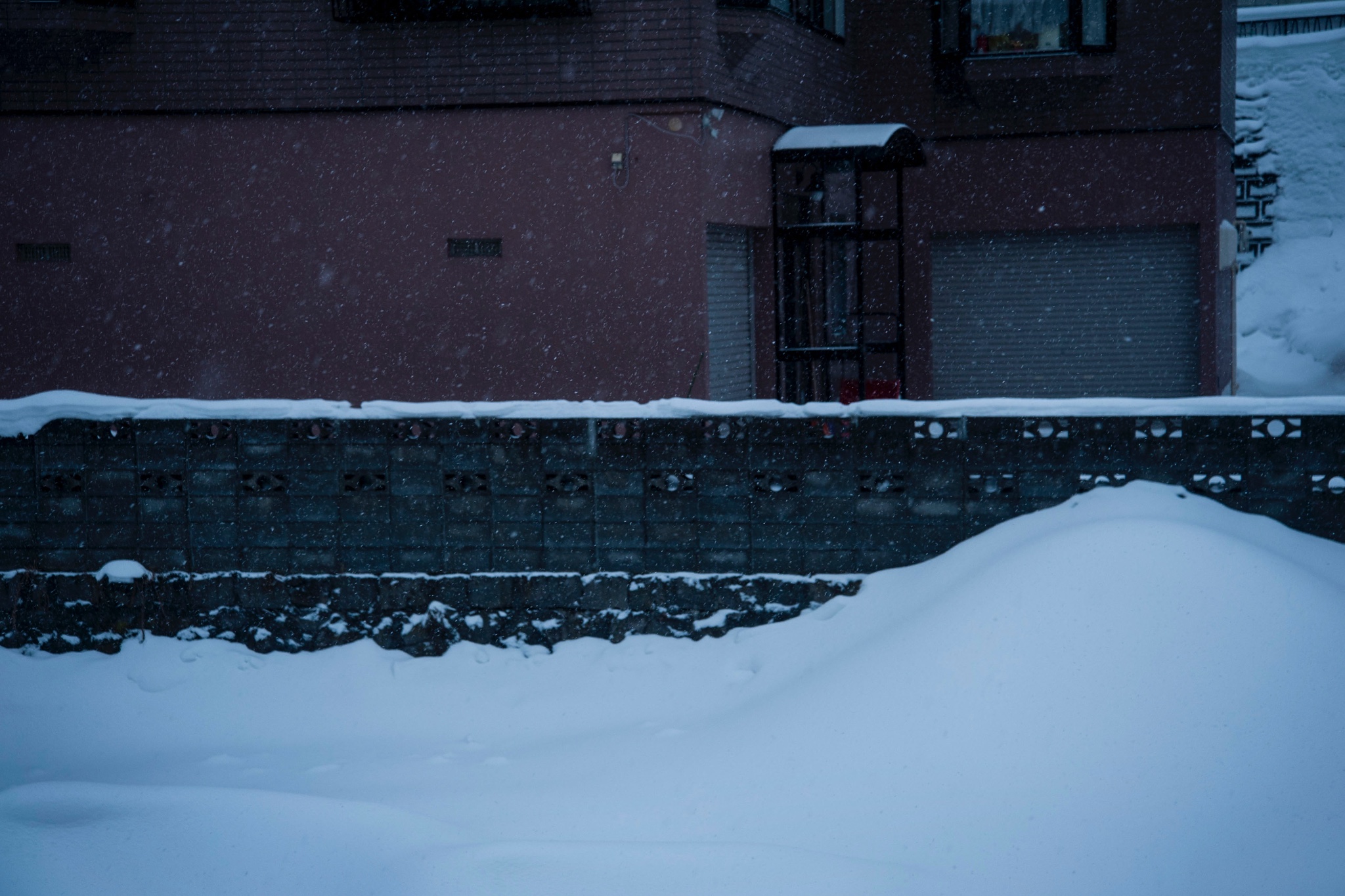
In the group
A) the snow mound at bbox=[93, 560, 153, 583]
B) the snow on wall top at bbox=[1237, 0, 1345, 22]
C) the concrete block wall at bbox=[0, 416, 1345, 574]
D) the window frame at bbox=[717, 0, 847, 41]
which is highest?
the snow on wall top at bbox=[1237, 0, 1345, 22]

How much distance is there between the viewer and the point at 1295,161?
25734 millimetres

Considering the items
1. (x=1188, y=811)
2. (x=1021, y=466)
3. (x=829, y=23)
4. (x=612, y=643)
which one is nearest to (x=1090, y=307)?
(x=829, y=23)

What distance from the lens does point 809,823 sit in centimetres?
539

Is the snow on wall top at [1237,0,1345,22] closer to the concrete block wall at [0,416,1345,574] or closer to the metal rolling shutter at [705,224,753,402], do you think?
the metal rolling shutter at [705,224,753,402]

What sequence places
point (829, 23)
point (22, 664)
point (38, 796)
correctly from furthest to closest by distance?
point (829, 23) < point (22, 664) < point (38, 796)

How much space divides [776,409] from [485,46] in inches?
246

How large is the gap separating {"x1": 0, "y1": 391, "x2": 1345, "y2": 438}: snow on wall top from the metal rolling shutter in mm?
4539

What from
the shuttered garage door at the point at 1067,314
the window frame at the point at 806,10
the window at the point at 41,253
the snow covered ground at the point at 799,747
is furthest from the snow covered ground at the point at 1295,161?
the window at the point at 41,253

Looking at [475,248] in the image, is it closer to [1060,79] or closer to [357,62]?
[357,62]

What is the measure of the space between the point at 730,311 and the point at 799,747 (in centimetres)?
774

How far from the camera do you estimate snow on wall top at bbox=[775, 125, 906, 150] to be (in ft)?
42.8

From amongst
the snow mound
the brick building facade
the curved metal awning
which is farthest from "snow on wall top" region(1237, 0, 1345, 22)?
the snow mound

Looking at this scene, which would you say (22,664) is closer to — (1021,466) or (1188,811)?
(1021,466)

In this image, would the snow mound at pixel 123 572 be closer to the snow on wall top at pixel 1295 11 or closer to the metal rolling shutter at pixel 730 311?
the metal rolling shutter at pixel 730 311
